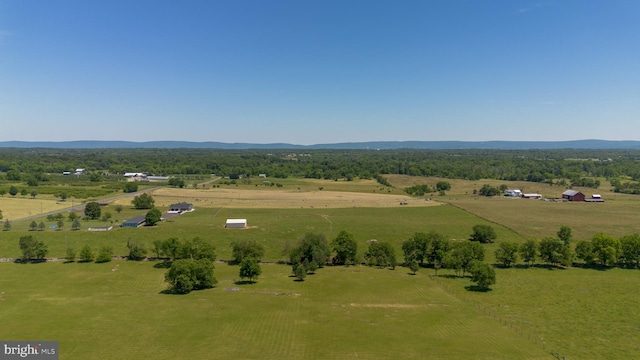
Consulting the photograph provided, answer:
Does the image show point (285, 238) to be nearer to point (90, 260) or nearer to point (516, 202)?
point (90, 260)

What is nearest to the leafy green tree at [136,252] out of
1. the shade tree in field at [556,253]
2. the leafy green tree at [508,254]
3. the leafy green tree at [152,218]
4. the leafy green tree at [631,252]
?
the leafy green tree at [152,218]

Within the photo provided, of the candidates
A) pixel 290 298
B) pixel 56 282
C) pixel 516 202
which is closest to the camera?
pixel 290 298

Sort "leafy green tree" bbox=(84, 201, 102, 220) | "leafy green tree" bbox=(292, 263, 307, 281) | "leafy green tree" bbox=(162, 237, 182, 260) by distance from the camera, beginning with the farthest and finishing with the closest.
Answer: "leafy green tree" bbox=(84, 201, 102, 220)
"leafy green tree" bbox=(162, 237, 182, 260)
"leafy green tree" bbox=(292, 263, 307, 281)

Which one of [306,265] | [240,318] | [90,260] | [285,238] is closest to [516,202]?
[285,238]

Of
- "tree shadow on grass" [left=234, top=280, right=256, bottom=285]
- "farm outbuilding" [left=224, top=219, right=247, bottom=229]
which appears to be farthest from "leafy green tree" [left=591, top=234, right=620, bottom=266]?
"farm outbuilding" [left=224, top=219, right=247, bottom=229]

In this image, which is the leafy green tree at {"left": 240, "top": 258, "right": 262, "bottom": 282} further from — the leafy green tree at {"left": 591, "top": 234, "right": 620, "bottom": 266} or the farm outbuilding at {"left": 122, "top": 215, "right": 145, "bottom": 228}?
the leafy green tree at {"left": 591, "top": 234, "right": 620, "bottom": 266}
